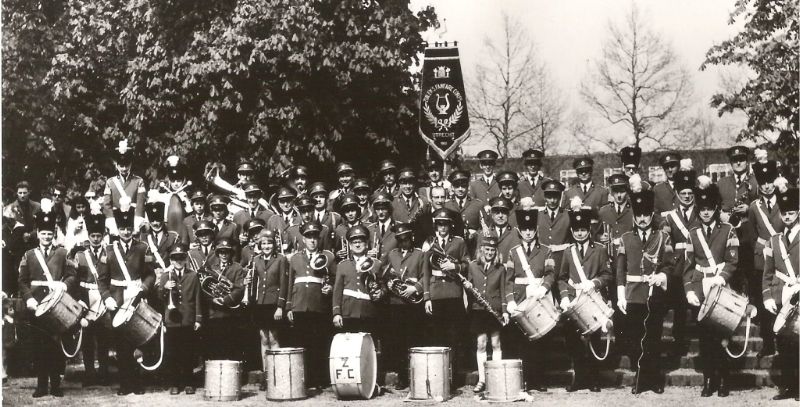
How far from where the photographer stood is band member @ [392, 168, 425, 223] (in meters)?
13.5

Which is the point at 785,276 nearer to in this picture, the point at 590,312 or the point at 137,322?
the point at 590,312

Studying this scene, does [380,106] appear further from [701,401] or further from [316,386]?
[701,401]

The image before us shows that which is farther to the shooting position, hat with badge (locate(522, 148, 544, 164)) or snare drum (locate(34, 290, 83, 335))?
hat with badge (locate(522, 148, 544, 164))

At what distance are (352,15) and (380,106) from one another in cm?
261

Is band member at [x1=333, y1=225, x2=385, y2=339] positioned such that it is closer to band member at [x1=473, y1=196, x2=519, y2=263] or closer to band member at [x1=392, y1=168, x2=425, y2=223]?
band member at [x1=473, y1=196, x2=519, y2=263]

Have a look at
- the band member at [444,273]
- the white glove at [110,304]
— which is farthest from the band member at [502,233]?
the white glove at [110,304]

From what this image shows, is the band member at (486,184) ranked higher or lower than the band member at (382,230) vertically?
higher

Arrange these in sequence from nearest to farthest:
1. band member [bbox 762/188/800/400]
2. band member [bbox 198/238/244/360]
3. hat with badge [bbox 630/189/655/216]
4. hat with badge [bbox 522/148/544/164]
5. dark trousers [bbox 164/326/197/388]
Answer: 1. band member [bbox 762/188/800/400]
2. hat with badge [bbox 630/189/655/216]
3. band member [bbox 198/238/244/360]
4. dark trousers [bbox 164/326/197/388]
5. hat with badge [bbox 522/148/544/164]

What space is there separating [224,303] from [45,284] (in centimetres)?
241

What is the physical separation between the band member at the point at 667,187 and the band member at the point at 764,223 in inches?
54.1

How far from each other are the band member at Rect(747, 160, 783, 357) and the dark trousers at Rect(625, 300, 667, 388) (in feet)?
5.06

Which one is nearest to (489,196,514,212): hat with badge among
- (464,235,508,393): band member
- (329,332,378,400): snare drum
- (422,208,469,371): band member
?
(464,235,508,393): band member

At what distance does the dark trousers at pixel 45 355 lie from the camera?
12.0 metres

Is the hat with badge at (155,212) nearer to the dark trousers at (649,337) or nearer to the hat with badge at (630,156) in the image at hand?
the dark trousers at (649,337)
